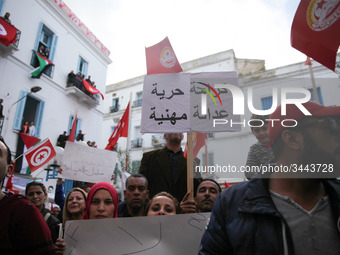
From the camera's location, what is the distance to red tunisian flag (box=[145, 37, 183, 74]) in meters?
3.82

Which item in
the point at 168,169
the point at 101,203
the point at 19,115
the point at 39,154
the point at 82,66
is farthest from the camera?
the point at 82,66

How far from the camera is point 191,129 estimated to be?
10.5 feet

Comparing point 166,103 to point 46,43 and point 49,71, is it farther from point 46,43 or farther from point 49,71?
point 46,43

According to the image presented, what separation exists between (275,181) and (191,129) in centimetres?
184

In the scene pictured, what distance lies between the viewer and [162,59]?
3936 mm

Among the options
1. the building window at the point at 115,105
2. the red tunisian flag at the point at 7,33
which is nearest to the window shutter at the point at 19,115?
the red tunisian flag at the point at 7,33

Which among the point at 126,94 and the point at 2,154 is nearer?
the point at 2,154

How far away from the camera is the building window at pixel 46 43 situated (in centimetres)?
1214

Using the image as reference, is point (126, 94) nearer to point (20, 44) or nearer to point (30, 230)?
point (20, 44)

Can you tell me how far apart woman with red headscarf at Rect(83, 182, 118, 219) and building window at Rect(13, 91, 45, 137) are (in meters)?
9.31

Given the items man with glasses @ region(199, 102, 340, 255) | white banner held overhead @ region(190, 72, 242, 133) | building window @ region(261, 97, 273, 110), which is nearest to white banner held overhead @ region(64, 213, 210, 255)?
man with glasses @ region(199, 102, 340, 255)

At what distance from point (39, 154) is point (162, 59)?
4.01m

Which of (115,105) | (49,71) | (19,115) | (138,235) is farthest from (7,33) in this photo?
(115,105)

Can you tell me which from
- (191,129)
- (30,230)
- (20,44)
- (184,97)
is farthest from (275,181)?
(20,44)
